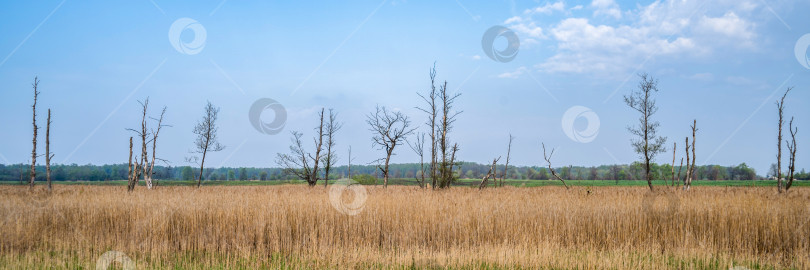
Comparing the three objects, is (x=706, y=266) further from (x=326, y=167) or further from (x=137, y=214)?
(x=326, y=167)

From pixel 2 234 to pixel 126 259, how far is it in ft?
9.84

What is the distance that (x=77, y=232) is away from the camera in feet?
28.7

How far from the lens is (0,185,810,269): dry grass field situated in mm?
6996

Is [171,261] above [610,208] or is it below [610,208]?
below

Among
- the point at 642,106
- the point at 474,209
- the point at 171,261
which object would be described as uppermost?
the point at 642,106

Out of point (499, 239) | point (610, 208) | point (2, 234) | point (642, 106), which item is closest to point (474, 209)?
point (499, 239)

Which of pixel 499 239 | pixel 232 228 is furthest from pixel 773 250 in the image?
pixel 232 228

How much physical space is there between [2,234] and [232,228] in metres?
3.96

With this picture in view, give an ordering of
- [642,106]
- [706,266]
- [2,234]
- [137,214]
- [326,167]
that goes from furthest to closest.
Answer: [326,167]
[642,106]
[137,214]
[2,234]
[706,266]

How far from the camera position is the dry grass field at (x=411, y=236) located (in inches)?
275

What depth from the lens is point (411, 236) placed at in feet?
27.9

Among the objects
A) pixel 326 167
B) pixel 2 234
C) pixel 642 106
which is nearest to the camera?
pixel 2 234

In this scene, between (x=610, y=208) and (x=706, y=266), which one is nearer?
(x=706, y=266)

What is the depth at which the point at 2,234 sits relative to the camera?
8094 millimetres
